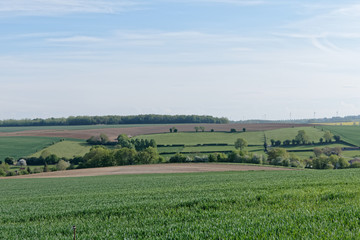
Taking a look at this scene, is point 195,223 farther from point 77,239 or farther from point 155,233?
point 77,239

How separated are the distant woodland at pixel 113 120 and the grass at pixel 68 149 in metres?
71.3

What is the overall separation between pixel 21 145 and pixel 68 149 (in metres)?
14.6

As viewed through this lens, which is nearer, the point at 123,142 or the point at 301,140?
the point at 123,142

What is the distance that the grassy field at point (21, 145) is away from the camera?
90438 millimetres

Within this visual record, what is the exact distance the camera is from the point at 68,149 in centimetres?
9744

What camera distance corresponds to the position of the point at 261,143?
104 metres

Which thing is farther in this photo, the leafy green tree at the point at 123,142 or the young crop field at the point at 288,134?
the young crop field at the point at 288,134

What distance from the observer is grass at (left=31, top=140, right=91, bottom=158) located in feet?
301

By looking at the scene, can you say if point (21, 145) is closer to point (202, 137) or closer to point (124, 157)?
point (124, 157)

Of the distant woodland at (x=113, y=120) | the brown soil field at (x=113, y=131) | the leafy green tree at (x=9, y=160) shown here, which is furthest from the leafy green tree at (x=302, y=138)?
the distant woodland at (x=113, y=120)

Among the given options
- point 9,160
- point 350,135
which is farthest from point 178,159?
point 350,135

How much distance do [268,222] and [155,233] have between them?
11.5 feet

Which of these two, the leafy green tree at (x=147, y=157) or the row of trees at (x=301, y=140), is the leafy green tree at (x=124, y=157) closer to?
the leafy green tree at (x=147, y=157)

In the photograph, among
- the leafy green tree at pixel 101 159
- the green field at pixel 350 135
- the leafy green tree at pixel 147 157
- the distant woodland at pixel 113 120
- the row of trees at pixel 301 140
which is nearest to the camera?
the leafy green tree at pixel 101 159
